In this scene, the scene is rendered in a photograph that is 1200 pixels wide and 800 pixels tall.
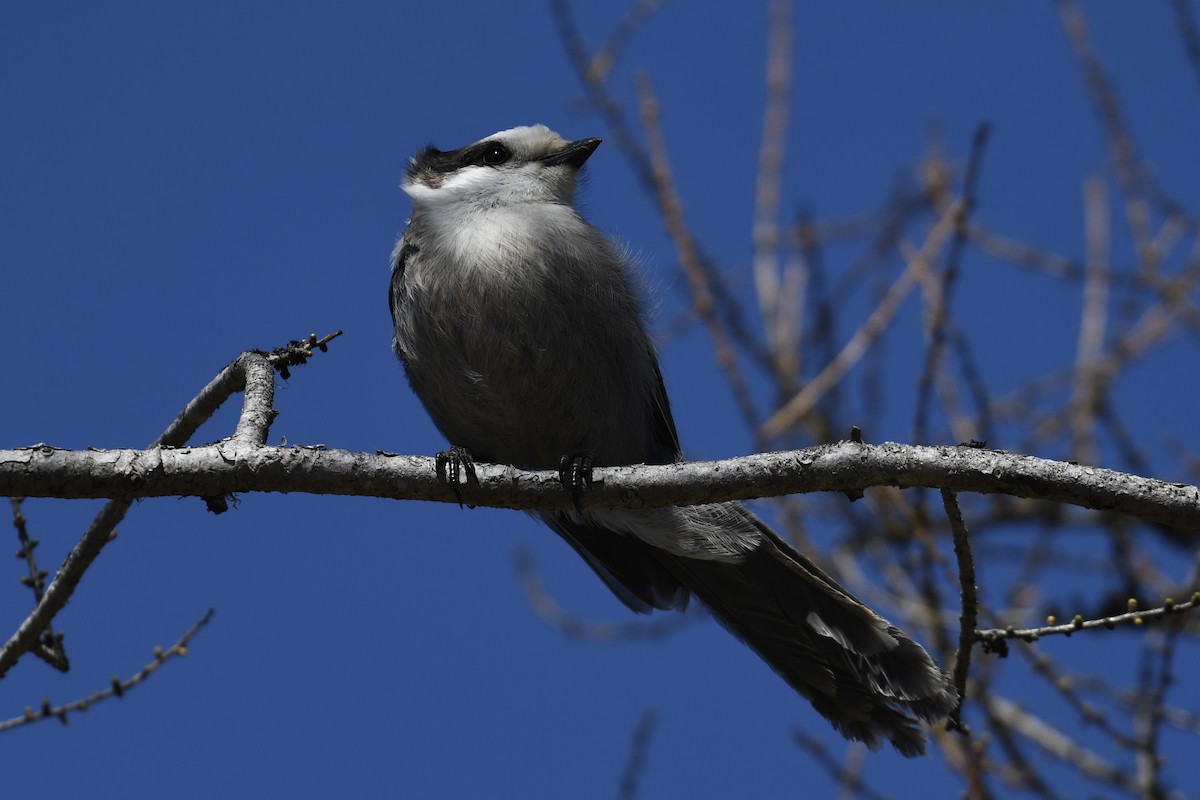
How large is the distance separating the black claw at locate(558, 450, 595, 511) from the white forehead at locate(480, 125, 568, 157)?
2076 millimetres

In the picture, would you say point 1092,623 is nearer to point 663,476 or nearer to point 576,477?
point 663,476

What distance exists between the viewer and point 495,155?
5371 mm

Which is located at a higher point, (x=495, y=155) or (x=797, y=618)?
(x=495, y=155)

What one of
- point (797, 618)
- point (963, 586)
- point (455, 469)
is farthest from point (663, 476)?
point (797, 618)

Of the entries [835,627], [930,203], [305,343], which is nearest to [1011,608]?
[835,627]

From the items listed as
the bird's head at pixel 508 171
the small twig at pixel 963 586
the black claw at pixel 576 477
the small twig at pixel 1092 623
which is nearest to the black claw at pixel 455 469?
the black claw at pixel 576 477

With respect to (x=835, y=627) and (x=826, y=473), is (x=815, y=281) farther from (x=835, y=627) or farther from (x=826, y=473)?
(x=826, y=473)

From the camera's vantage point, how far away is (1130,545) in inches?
Result: 206

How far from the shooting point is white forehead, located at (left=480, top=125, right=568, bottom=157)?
17.6 feet

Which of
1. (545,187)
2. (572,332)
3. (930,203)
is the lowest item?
(572,332)

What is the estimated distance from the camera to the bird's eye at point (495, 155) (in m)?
5.35

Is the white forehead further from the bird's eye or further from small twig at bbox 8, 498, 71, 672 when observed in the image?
small twig at bbox 8, 498, 71, 672

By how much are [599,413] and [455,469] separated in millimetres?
1022

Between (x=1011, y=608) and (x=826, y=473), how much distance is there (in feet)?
9.72
